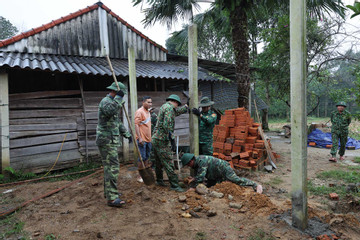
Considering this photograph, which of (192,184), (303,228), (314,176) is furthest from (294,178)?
(314,176)

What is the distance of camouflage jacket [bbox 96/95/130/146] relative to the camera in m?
3.54

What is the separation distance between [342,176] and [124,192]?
4995 mm

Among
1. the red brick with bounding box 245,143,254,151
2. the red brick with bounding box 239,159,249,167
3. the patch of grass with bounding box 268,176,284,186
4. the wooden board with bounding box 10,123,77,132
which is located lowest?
the patch of grass with bounding box 268,176,284,186

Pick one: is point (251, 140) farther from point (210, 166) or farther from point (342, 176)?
point (210, 166)

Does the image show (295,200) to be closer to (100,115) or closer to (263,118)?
(100,115)

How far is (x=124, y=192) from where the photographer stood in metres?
4.18

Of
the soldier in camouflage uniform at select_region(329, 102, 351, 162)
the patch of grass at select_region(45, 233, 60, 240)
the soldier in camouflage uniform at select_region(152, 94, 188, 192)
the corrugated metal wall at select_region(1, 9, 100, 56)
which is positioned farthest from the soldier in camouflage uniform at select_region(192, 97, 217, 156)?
the corrugated metal wall at select_region(1, 9, 100, 56)

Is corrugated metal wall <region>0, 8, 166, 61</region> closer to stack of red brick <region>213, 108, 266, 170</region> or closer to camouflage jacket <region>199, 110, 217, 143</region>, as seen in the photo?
stack of red brick <region>213, 108, 266, 170</region>

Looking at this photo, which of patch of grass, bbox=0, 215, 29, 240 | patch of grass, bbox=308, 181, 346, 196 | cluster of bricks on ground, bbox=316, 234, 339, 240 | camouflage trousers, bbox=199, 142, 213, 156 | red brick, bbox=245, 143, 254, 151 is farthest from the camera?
red brick, bbox=245, 143, 254, 151

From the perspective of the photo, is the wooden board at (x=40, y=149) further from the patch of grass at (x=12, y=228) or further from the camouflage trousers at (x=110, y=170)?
the camouflage trousers at (x=110, y=170)

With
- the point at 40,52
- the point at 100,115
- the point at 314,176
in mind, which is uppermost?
the point at 40,52

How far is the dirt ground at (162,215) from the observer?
268 centimetres

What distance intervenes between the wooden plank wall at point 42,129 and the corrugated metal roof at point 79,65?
0.77 meters

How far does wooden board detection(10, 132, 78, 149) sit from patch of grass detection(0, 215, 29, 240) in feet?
8.40
